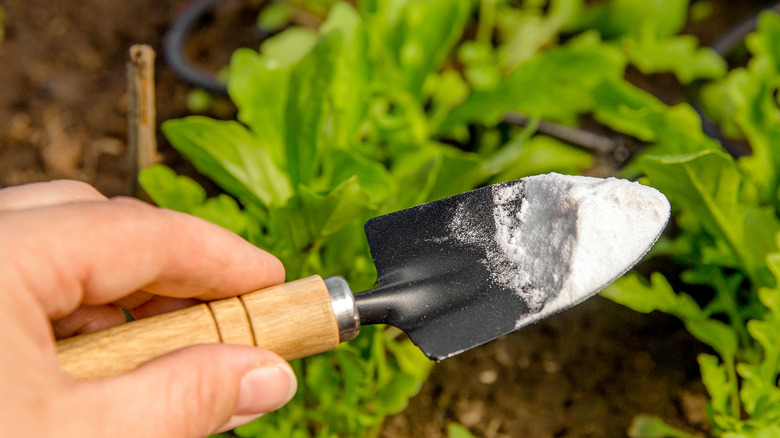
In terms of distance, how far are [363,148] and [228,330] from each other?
52 centimetres

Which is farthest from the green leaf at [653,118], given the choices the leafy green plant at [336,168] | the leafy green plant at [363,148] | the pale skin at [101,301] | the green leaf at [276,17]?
the green leaf at [276,17]

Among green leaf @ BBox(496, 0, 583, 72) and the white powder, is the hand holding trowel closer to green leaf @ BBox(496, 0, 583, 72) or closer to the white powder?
the white powder

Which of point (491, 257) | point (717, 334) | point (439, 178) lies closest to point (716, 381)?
point (717, 334)

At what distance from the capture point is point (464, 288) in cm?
63

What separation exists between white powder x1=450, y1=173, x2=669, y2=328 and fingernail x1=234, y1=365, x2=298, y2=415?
23 cm

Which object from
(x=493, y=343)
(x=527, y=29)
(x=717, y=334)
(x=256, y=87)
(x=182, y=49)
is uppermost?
(x=256, y=87)

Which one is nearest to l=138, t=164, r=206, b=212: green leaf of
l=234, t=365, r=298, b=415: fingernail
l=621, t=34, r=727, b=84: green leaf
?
l=234, t=365, r=298, b=415: fingernail

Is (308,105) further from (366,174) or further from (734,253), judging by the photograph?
(734,253)

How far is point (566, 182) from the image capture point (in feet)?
2.01

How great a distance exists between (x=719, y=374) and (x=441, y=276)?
0.37 metres

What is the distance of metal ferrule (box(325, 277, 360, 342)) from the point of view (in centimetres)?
58

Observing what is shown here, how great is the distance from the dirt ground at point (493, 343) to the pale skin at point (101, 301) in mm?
496

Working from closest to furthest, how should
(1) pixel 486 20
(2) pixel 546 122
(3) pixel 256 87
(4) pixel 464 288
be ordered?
1. (4) pixel 464 288
2. (3) pixel 256 87
3. (2) pixel 546 122
4. (1) pixel 486 20

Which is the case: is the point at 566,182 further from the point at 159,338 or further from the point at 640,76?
the point at 640,76
